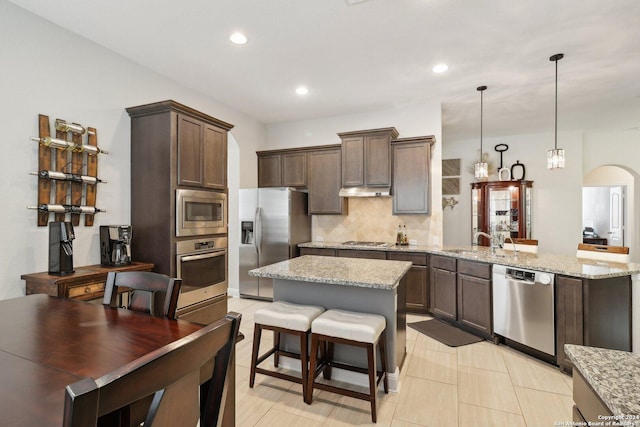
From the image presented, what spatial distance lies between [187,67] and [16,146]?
1.78 meters

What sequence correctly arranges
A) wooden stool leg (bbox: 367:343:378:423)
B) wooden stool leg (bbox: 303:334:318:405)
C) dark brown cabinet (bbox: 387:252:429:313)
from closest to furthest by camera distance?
1. wooden stool leg (bbox: 367:343:378:423)
2. wooden stool leg (bbox: 303:334:318:405)
3. dark brown cabinet (bbox: 387:252:429:313)

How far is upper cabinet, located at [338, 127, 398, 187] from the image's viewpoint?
4.46 metres

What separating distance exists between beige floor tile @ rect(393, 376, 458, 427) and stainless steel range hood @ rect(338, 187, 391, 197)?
2.61m

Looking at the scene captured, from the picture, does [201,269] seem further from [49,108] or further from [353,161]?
[353,161]

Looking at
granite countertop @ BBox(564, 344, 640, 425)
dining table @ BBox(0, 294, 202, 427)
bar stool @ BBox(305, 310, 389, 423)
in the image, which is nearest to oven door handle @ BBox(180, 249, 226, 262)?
dining table @ BBox(0, 294, 202, 427)

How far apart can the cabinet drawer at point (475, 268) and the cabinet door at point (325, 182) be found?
1.94 meters

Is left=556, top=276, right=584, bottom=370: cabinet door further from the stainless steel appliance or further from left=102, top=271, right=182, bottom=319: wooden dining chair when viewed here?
the stainless steel appliance

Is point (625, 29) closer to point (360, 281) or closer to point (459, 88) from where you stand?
point (459, 88)

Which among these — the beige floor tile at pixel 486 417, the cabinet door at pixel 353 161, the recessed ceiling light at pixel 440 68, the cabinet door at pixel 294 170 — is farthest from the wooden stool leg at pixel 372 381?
the cabinet door at pixel 294 170

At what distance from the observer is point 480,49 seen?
3117 mm

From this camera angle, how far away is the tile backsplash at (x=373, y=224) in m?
4.70

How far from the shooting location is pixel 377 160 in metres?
4.51

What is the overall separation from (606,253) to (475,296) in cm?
129

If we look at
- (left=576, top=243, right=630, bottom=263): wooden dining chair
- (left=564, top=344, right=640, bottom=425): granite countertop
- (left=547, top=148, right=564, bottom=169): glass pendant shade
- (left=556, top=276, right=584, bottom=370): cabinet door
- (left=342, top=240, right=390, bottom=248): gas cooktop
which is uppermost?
(left=547, top=148, right=564, bottom=169): glass pendant shade
